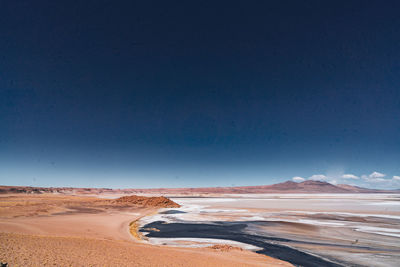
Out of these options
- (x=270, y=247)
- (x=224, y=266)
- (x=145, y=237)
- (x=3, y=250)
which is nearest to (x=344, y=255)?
(x=270, y=247)

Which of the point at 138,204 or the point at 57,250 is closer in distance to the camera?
the point at 57,250

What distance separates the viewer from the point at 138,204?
3878 cm

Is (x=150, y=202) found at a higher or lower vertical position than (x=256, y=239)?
lower

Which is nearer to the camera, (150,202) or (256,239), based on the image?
(256,239)

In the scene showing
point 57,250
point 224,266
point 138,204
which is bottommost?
point 138,204

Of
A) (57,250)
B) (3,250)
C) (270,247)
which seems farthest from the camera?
(270,247)

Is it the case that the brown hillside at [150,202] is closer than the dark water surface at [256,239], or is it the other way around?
the dark water surface at [256,239]

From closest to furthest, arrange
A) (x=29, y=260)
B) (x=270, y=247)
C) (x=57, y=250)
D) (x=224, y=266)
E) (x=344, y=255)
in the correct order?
(x=29, y=260)
(x=57, y=250)
(x=224, y=266)
(x=344, y=255)
(x=270, y=247)

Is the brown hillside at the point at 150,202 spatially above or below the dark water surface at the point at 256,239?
below

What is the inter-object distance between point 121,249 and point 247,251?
21.1ft

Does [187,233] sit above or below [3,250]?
below

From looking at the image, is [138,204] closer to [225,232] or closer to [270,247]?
[225,232]

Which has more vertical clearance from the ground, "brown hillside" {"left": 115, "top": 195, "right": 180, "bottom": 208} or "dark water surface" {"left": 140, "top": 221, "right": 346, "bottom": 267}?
"dark water surface" {"left": 140, "top": 221, "right": 346, "bottom": 267}

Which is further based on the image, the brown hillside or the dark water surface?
the brown hillside
